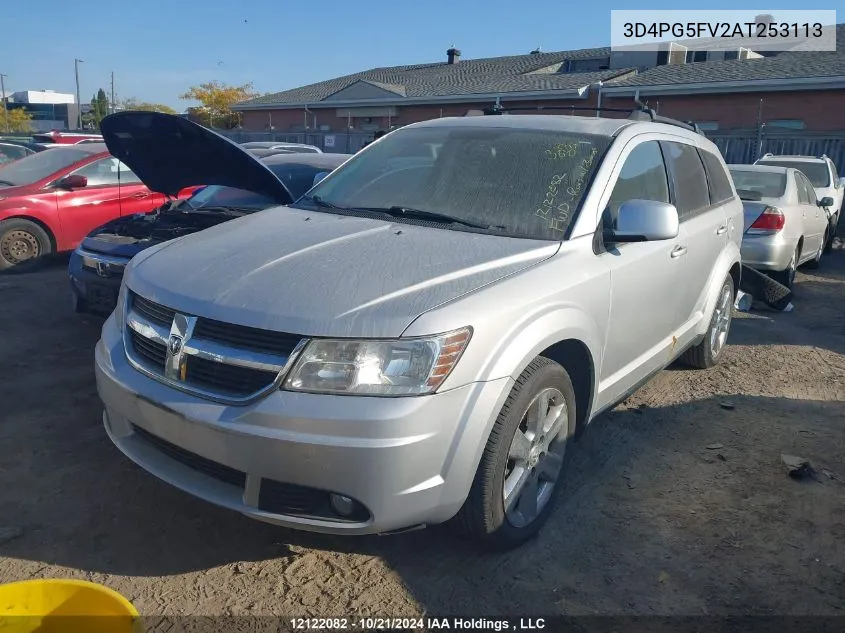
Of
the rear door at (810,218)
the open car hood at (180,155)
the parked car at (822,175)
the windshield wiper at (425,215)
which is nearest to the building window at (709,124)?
the parked car at (822,175)

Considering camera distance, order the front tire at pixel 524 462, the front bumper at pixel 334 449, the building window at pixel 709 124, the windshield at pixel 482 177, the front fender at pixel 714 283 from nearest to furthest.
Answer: the front bumper at pixel 334 449, the front tire at pixel 524 462, the windshield at pixel 482 177, the front fender at pixel 714 283, the building window at pixel 709 124

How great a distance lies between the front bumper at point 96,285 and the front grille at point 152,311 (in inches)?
97.0

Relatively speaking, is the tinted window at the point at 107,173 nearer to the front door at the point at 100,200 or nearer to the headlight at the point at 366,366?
the front door at the point at 100,200

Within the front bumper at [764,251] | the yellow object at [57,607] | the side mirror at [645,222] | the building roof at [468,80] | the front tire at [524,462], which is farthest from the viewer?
the building roof at [468,80]

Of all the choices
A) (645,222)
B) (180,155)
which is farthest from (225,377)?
(180,155)

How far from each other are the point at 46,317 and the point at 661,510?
5.42m

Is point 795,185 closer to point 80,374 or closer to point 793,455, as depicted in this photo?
point 793,455

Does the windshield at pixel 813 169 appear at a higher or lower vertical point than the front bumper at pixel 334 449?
higher

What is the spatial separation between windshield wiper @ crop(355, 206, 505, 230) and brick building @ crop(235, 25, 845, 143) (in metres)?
13.0

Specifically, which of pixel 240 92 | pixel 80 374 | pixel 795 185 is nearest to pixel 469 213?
pixel 80 374

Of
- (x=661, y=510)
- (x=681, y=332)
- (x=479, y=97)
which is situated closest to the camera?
(x=661, y=510)

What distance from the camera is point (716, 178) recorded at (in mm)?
5102

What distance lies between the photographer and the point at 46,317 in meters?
6.26

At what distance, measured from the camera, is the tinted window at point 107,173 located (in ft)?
27.9
